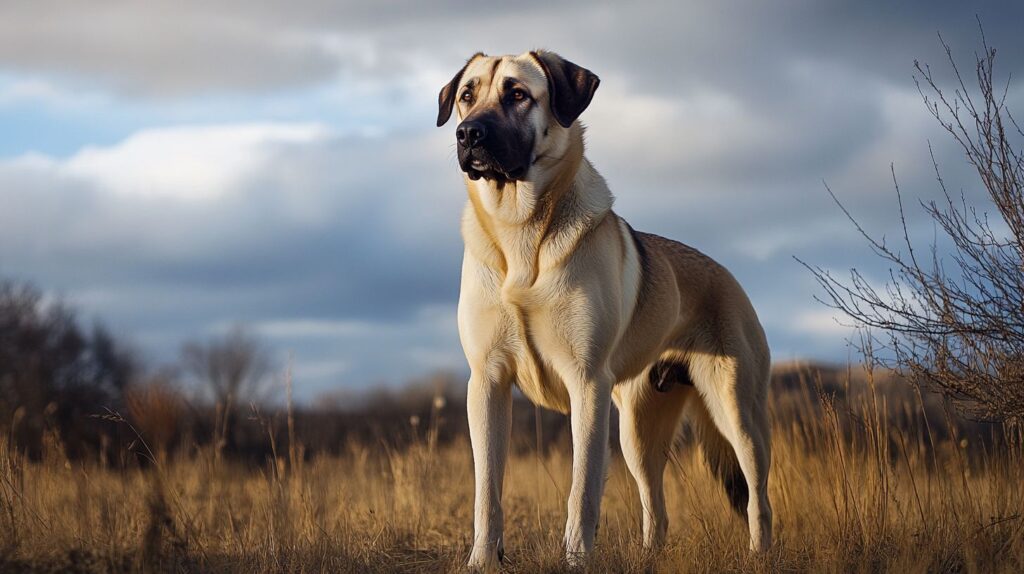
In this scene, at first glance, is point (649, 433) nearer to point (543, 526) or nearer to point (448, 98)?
point (543, 526)

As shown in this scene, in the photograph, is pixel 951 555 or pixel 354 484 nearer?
pixel 951 555

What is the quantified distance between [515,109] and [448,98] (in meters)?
0.71

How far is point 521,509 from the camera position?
9.15 metres

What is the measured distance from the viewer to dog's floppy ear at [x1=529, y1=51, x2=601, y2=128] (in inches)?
198

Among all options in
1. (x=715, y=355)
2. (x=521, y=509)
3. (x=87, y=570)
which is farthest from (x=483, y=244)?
(x=521, y=509)

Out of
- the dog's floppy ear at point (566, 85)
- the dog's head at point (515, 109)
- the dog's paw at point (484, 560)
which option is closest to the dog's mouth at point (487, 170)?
the dog's head at point (515, 109)

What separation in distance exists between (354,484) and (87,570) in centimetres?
577

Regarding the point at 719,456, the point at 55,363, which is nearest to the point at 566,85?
the point at 719,456

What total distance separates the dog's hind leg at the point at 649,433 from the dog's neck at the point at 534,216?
1.64m

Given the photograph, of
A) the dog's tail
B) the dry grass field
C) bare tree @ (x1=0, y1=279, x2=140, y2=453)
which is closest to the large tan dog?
the dry grass field

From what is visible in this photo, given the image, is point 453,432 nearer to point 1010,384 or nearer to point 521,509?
point 521,509

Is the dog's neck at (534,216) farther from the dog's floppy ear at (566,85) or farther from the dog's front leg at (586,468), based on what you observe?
the dog's front leg at (586,468)

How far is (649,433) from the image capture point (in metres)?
6.30

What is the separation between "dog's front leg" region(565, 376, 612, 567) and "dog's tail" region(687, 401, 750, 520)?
187 centimetres
